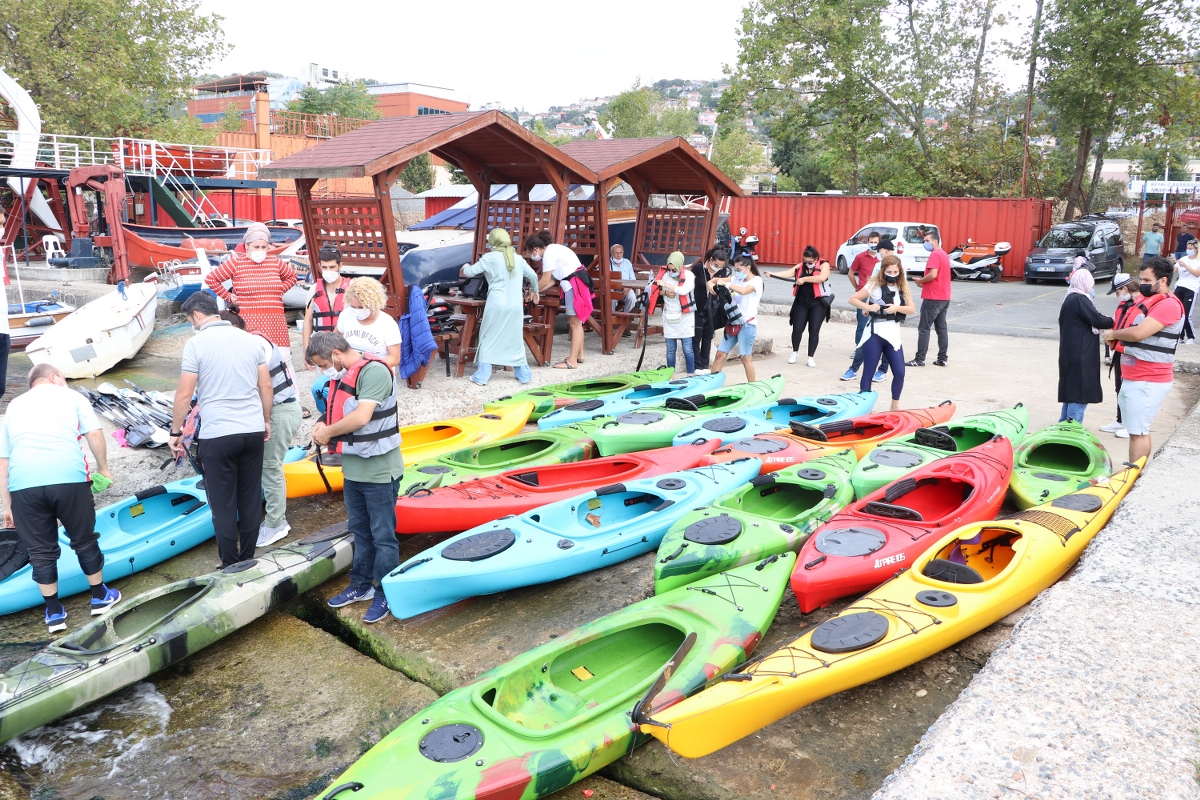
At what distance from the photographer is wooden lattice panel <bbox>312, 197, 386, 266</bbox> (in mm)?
8594

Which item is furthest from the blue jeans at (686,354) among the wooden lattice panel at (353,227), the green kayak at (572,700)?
the green kayak at (572,700)

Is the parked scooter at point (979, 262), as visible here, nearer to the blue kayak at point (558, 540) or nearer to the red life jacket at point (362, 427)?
the blue kayak at point (558, 540)

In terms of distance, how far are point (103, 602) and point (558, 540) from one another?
271 centimetres

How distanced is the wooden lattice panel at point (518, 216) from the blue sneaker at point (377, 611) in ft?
21.6

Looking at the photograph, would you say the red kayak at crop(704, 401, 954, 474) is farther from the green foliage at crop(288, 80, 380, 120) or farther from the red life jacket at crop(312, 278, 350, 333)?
the green foliage at crop(288, 80, 380, 120)

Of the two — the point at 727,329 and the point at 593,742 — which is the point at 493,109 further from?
the point at 593,742

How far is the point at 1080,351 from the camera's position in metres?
6.69

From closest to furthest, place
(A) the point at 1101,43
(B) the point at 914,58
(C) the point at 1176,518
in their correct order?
(C) the point at 1176,518 < (A) the point at 1101,43 < (B) the point at 914,58

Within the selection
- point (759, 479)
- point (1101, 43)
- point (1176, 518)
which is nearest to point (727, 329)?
point (759, 479)

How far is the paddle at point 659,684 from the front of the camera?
322 cm

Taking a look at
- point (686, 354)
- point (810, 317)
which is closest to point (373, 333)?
point (686, 354)

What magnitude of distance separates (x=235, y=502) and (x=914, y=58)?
85.0 feet

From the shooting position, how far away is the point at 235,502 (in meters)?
4.94

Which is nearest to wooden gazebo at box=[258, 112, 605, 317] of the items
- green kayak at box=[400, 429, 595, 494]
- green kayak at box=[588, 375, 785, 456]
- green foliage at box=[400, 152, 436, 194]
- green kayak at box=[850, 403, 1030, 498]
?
green kayak at box=[400, 429, 595, 494]
